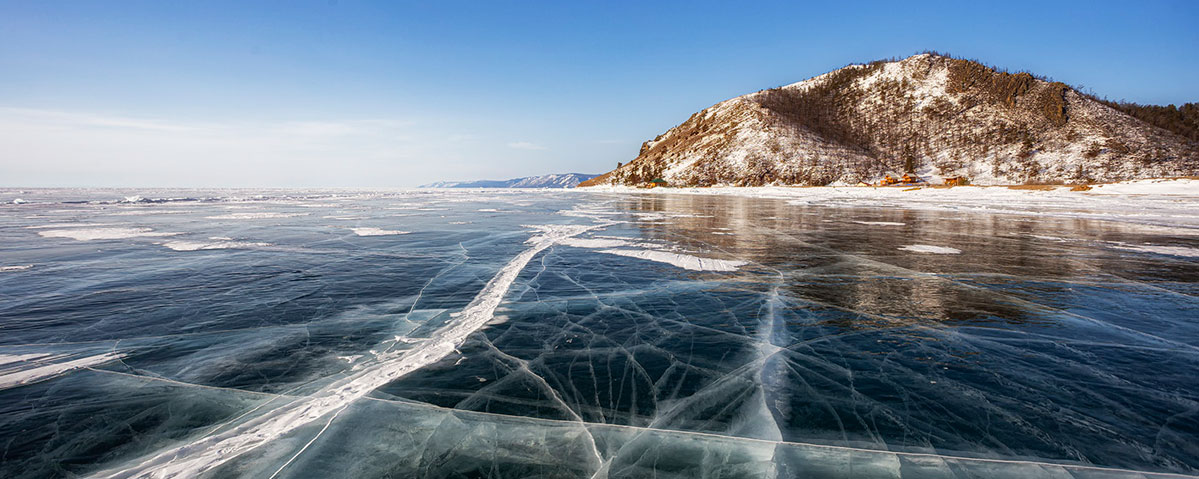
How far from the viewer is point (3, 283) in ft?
21.5

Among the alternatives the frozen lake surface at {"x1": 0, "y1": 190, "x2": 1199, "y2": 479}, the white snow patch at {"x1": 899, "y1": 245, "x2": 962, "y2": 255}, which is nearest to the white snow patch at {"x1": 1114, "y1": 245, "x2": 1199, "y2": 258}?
the frozen lake surface at {"x1": 0, "y1": 190, "x2": 1199, "y2": 479}

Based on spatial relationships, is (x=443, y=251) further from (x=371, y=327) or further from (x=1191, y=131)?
(x=1191, y=131)

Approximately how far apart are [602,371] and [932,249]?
938 centimetres

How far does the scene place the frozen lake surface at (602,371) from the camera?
2.42 m

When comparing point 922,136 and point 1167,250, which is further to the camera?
point 922,136

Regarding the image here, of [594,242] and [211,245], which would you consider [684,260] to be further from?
[211,245]

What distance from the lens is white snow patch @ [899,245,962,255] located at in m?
9.03

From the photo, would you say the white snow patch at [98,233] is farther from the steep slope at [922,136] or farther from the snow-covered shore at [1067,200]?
the steep slope at [922,136]

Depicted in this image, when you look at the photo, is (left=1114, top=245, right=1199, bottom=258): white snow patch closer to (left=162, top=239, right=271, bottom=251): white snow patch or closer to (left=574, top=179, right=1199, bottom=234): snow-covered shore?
(left=574, top=179, right=1199, bottom=234): snow-covered shore

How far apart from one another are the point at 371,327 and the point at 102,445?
2158 millimetres

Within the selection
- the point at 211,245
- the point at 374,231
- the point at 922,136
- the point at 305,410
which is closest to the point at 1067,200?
the point at 374,231

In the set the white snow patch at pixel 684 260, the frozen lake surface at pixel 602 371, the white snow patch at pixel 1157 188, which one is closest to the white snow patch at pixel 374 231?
the frozen lake surface at pixel 602 371

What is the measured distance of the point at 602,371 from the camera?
3.51 metres

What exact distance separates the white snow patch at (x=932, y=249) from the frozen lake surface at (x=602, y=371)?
1.31 meters
